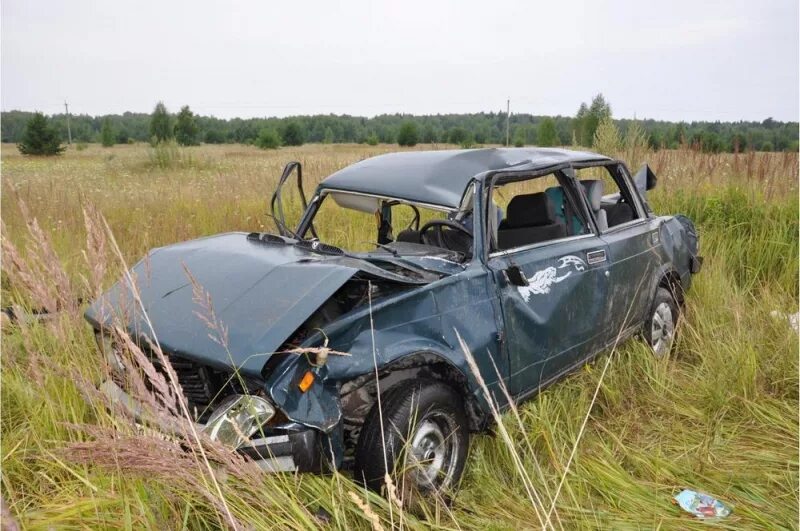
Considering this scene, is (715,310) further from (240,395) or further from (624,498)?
(240,395)

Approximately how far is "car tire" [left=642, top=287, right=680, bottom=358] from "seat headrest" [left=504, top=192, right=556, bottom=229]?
115cm

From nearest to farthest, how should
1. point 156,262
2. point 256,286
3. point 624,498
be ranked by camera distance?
point 624,498 → point 256,286 → point 156,262

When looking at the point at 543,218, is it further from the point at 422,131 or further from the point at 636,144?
the point at 422,131

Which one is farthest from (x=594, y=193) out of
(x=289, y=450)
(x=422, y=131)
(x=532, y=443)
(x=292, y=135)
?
(x=422, y=131)

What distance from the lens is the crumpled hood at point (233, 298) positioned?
234 cm

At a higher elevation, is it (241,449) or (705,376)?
(241,449)

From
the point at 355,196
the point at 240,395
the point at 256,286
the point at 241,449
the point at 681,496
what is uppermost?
the point at 355,196

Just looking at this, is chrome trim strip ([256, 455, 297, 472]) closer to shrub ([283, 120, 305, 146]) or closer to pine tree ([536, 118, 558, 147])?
pine tree ([536, 118, 558, 147])

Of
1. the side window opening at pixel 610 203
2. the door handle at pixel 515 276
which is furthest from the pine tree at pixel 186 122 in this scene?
the door handle at pixel 515 276

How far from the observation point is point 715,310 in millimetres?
4840

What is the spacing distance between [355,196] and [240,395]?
177cm

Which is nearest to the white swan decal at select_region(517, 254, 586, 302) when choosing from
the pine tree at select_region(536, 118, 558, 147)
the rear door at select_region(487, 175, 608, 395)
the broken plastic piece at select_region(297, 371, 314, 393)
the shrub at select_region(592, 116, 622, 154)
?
the rear door at select_region(487, 175, 608, 395)

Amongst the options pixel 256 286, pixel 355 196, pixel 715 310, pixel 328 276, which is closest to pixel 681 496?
pixel 328 276

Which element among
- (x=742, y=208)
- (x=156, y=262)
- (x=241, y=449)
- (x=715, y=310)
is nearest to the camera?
(x=241, y=449)
